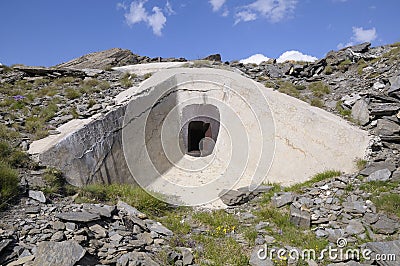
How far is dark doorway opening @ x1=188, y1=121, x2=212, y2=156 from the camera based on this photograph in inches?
401

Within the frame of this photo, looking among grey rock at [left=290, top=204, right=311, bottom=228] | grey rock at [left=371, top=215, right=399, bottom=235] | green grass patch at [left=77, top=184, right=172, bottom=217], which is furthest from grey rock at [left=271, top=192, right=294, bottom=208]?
green grass patch at [left=77, top=184, right=172, bottom=217]

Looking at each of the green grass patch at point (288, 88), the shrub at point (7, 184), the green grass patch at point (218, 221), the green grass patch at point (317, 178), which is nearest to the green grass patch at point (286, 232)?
the green grass patch at point (218, 221)

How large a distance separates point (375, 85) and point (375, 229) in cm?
631

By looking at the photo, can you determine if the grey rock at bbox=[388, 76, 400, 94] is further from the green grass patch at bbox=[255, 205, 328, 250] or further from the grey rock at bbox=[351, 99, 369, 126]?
the green grass patch at bbox=[255, 205, 328, 250]

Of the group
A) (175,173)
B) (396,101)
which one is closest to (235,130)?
(175,173)

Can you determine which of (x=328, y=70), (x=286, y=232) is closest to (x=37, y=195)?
(x=286, y=232)

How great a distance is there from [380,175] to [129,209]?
207 inches

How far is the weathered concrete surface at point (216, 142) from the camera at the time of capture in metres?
7.12

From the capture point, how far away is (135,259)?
3.84 metres

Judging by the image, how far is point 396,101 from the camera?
26.9ft

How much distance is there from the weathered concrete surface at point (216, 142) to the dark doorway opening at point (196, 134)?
42 cm

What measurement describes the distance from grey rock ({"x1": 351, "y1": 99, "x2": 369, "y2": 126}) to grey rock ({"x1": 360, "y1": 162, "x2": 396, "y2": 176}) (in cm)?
201

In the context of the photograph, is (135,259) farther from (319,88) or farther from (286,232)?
(319,88)

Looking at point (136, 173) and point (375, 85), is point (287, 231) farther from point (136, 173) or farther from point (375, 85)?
point (375, 85)
